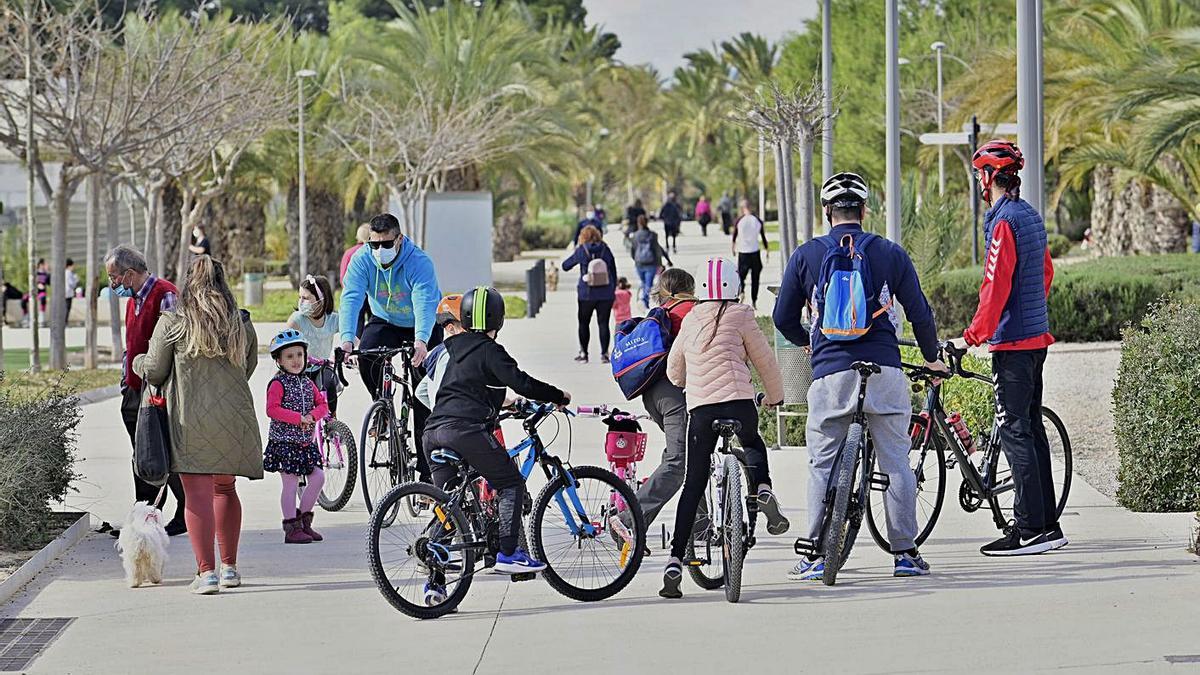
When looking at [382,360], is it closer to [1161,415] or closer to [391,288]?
[391,288]

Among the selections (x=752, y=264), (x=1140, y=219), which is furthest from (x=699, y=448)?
(x=1140, y=219)

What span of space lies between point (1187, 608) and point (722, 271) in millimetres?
2294

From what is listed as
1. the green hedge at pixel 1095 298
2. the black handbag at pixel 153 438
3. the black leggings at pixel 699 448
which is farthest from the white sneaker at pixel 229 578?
the green hedge at pixel 1095 298

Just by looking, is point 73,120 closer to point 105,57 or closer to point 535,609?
point 105,57

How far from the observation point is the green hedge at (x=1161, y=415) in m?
9.51

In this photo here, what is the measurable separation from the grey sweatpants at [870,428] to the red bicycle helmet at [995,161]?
1194mm

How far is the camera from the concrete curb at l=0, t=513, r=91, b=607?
26.6 feet

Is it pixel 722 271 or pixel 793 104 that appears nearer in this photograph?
pixel 722 271

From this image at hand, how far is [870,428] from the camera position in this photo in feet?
26.0

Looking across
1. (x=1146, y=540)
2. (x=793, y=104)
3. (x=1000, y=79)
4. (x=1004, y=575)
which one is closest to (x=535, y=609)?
(x=1004, y=575)

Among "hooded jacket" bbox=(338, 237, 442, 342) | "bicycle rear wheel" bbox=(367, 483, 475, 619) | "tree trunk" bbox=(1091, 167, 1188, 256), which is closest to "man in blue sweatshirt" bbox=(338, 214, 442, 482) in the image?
"hooded jacket" bbox=(338, 237, 442, 342)

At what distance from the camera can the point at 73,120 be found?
70.9 feet

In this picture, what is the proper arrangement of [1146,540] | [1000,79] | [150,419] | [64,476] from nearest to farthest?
[150,419] → [1146,540] → [64,476] → [1000,79]

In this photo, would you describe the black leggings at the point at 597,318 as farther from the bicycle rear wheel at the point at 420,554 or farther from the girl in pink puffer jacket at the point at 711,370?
the bicycle rear wheel at the point at 420,554
